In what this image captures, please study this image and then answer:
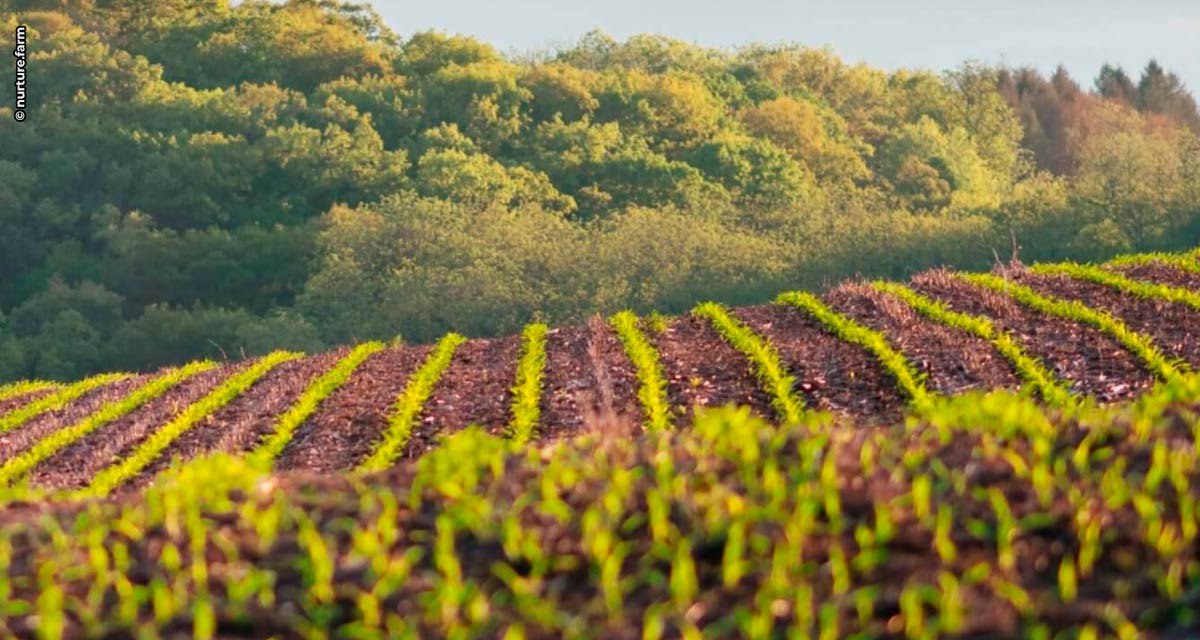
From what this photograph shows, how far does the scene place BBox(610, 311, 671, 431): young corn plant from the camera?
1436 cm

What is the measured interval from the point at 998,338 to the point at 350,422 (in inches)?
245

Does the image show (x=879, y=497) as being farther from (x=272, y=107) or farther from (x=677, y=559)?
(x=272, y=107)

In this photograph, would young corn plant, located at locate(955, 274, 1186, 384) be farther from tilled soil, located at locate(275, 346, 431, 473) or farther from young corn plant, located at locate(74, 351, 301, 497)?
young corn plant, located at locate(74, 351, 301, 497)

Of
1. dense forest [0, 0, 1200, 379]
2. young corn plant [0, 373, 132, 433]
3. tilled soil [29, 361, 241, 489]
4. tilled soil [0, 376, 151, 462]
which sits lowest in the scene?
dense forest [0, 0, 1200, 379]

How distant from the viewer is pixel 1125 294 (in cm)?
1877

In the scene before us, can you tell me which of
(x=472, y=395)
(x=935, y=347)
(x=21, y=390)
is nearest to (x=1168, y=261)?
(x=935, y=347)

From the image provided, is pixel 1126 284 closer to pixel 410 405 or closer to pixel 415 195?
pixel 410 405

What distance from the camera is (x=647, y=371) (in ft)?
55.7

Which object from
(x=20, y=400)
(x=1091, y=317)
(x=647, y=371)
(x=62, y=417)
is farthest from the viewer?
(x=20, y=400)

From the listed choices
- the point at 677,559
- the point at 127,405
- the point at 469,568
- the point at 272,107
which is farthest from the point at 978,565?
the point at 272,107

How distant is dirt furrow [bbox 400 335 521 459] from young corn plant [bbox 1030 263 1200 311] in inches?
266

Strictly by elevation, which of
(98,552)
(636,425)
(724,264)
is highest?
(98,552)

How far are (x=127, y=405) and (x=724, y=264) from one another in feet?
123

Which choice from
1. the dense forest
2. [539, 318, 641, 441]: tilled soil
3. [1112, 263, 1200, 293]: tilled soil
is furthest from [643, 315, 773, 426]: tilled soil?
the dense forest
